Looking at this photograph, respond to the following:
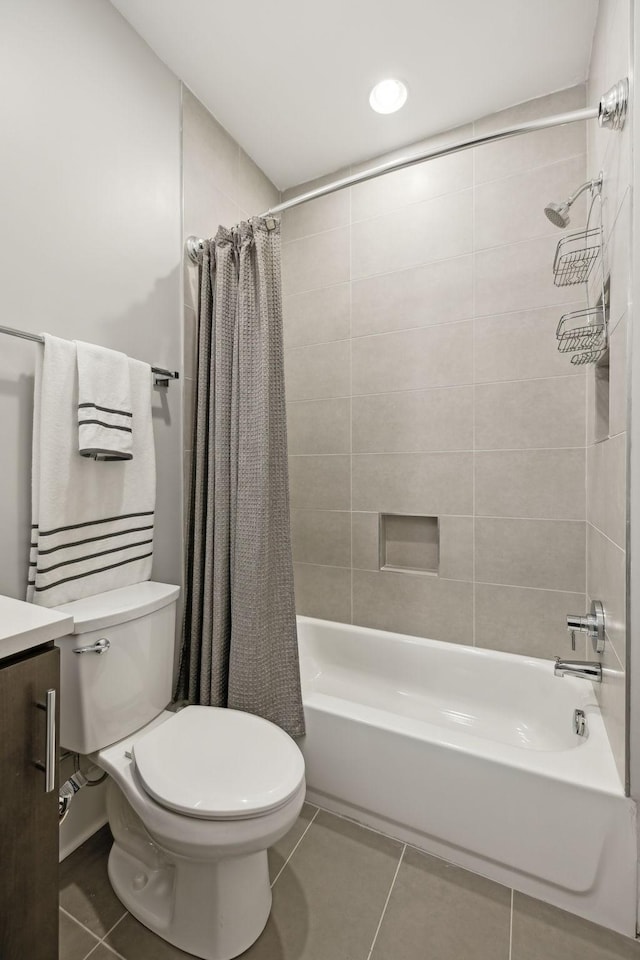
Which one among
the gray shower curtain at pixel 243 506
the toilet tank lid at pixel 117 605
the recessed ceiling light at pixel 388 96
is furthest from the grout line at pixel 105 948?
the recessed ceiling light at pixel 388 96

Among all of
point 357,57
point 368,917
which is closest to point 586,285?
point 357,57

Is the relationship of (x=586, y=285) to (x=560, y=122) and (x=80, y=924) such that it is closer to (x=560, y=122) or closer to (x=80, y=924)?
(x=560, y=122)

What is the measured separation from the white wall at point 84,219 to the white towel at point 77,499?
0.20 ft

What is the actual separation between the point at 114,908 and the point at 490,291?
237 cm

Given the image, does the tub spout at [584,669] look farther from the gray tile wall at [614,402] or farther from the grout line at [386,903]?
the grout line at [386,903]

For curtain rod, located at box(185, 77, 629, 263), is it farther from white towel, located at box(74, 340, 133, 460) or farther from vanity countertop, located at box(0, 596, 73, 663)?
vanity countertop, located at box(0, 596, 73, 663)

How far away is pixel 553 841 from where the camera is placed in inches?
45.7

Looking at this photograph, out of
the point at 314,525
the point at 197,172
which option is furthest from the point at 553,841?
the point at 197,172

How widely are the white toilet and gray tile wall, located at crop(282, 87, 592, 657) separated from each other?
1034 mm

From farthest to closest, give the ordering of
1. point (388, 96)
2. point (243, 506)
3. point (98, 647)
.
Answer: point (388, 96), point (243, 506), point (98, 647)

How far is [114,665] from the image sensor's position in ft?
3.90

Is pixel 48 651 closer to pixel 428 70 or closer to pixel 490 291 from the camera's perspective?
pixel 490 291

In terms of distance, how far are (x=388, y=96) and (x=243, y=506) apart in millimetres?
1729

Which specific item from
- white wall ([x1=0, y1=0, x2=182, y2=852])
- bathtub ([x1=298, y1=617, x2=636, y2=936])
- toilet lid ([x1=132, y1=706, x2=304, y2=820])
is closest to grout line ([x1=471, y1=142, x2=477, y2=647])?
bathtub ([x1=298, y1=617, x2=636, y2=936])
